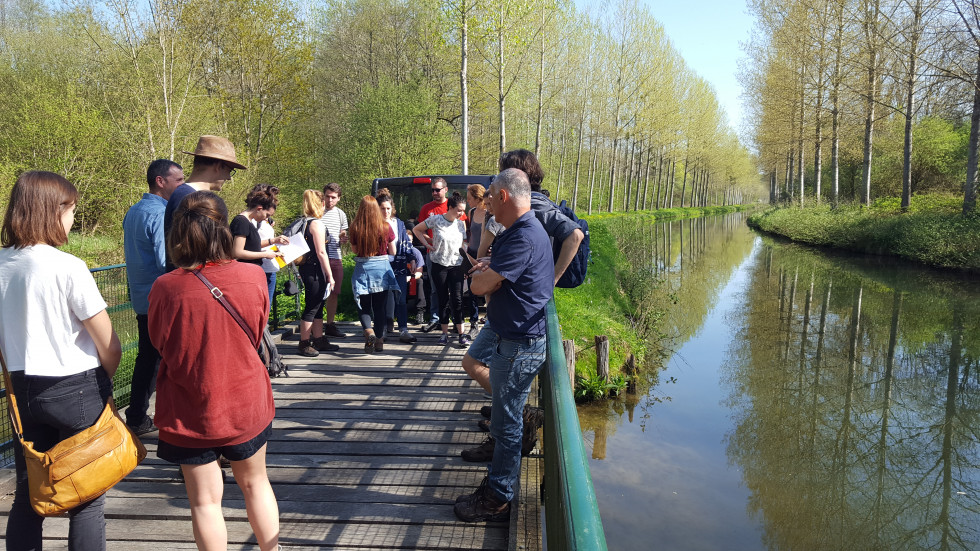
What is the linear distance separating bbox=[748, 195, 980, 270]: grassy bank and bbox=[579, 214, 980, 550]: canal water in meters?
4.42

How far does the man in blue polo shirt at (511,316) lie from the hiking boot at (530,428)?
711mm

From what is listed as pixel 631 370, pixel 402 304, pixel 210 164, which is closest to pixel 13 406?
pixel 210 164

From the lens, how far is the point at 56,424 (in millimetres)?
2512

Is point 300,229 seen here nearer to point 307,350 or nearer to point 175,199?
point 307,350

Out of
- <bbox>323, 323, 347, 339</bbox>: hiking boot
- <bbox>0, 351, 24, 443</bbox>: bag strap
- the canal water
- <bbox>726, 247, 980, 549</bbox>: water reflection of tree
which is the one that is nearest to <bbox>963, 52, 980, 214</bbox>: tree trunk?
the canal water

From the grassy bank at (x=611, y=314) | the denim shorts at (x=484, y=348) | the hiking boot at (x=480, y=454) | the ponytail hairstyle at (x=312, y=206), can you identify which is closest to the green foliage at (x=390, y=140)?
the grassy bank at (x=611, y=314)

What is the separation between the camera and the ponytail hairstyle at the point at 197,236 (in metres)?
2.51

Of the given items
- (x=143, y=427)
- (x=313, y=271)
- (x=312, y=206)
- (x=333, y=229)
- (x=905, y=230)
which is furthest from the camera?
(x=905, y=230)

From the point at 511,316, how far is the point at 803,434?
627 cm

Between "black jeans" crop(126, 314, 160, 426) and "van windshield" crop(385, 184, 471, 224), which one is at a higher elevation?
"van windshield" crop(385, 184, 471, 224)

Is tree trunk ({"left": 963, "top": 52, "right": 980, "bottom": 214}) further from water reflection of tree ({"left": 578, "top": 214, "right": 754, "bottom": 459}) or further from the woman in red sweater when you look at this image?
the woman in red sweater

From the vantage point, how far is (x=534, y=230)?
322 centimetres

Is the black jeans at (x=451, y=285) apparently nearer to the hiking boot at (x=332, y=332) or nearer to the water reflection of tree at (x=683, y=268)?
the hiking boot at (x=332, y=332)

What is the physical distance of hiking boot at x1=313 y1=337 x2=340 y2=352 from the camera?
7199 mm
